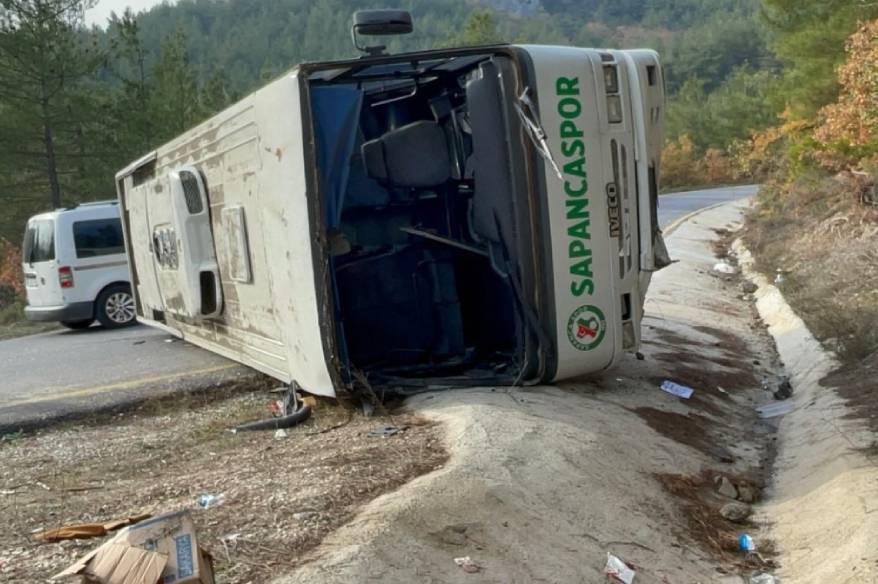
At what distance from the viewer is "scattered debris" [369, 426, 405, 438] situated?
5.71 m

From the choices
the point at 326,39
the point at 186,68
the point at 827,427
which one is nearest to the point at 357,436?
the point at 827,427

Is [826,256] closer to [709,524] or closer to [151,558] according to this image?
[709,524]

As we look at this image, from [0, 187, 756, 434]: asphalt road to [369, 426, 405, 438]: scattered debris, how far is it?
292 cm

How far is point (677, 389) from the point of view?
7.53 metres

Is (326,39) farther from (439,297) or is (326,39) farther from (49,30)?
(439,297)

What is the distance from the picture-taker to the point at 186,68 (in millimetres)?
30922

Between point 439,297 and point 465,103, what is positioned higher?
point 465,103

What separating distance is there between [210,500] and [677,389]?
13.6 feet

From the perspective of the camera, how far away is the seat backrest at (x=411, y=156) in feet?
23.3

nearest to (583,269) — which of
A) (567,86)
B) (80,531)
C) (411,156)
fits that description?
(567,86)

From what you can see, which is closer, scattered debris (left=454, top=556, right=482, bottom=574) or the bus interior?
scattered debris (left=454, top=556, right=482, bottom=574)

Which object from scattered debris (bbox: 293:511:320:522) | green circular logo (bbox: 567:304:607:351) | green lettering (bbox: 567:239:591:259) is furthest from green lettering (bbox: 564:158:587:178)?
scattered debris (bbox: 293:511:320:522)

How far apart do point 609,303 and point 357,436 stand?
194 centimetres

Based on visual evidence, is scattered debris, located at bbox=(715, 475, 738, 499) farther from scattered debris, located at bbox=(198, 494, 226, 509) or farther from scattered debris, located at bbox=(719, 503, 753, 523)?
scattered debris, located at bbox=(198, 494, 226, 509)
